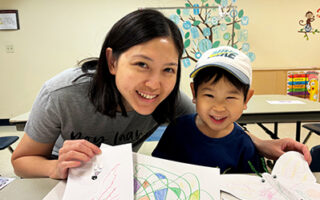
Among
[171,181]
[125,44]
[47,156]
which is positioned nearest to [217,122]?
[171,181]

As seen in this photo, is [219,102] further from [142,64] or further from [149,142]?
[149,142]

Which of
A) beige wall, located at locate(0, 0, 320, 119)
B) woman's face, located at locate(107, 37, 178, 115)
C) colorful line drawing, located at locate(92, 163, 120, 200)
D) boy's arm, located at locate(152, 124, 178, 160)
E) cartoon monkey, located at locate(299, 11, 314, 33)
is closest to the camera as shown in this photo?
colorful line drawing, located at locate(92, 163, 120, 200)

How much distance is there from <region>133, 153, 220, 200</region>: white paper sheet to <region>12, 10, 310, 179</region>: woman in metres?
0.15

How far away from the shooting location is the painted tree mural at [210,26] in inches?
142

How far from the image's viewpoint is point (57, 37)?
3.88 meters

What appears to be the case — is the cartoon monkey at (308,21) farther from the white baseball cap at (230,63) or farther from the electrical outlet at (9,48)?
the electrical outlet at (9,48)

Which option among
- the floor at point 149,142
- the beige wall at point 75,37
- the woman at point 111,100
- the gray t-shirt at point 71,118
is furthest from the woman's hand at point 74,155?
the beige wall at point 75,37

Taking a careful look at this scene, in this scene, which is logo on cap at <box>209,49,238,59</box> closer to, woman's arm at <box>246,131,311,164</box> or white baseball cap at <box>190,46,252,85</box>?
white baseball cap at <box>190,46,252,85</box>

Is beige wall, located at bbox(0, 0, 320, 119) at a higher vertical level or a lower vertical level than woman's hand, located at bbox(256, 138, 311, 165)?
higher

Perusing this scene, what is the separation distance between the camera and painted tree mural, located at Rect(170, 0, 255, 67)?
3.61m

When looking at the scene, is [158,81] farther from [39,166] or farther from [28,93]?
[28,93]

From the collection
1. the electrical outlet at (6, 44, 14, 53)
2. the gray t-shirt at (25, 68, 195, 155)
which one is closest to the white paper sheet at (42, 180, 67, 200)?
the gray t-shirt at (25, 68, 195, 155)

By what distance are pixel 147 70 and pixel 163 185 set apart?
1.14 feet

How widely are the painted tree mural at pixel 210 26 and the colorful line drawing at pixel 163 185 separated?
3.16 metres
